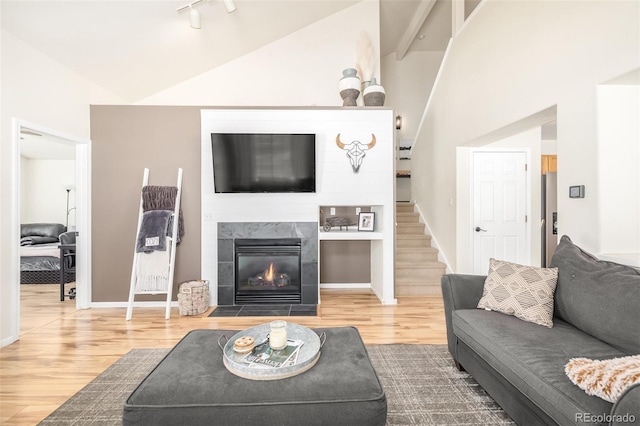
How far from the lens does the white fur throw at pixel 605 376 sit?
1133 millimetres

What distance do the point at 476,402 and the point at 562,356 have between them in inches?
26.0

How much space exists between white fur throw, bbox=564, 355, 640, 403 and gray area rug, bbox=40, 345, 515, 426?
0.71m

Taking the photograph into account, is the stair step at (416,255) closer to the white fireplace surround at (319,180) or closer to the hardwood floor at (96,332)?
the hardwood floor at (96,332)

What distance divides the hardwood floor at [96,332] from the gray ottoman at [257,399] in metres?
1.19

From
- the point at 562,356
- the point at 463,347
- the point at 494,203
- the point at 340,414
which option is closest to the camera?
the point at 340,414

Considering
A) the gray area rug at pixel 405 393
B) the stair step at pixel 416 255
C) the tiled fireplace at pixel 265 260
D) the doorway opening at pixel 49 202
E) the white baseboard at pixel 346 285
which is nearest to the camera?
the gray area rug at pixel 405 393

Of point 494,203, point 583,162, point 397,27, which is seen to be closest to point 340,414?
point 583,162

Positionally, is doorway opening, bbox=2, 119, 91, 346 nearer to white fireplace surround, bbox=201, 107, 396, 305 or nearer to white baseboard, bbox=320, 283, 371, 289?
white fireplace surround, bbox=201, 107, 396, 305

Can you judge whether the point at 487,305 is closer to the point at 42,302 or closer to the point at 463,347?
the point at 463,347

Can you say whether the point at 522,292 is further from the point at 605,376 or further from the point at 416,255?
the point at 416,255

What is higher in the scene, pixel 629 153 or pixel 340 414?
pixel 629 153

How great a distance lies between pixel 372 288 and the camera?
458 centimetres

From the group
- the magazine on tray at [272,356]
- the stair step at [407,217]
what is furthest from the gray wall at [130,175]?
the stair step at [407,217]

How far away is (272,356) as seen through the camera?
1.57 m
